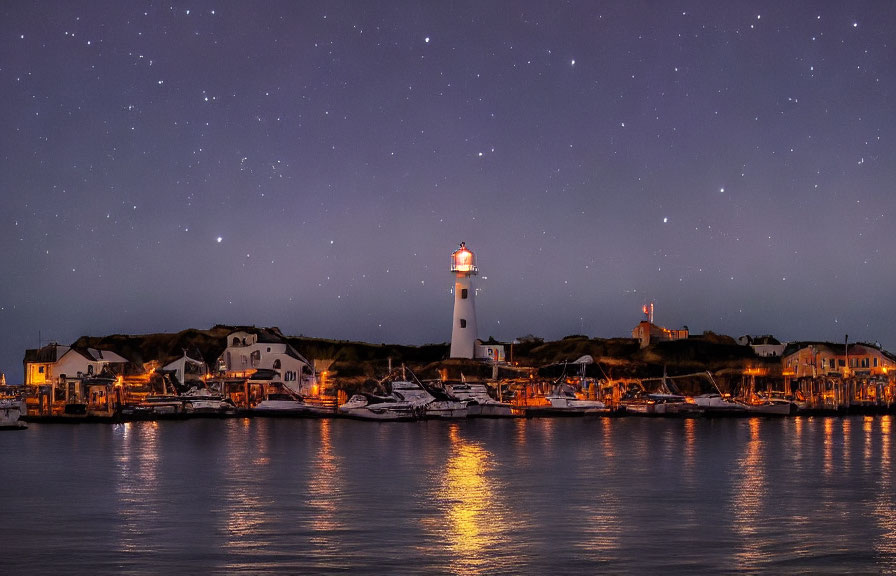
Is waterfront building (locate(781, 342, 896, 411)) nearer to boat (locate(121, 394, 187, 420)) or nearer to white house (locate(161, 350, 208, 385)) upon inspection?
white house (locate(161, 350, 208, 385))

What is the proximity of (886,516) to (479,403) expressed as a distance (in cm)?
7274

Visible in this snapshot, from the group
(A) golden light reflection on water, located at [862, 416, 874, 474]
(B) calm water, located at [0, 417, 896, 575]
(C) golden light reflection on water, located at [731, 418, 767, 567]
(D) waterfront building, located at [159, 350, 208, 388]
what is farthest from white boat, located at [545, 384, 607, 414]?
(C) golden light reflection on water, located at [731, 418, 767, 567]

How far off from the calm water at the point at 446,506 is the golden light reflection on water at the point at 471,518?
89mm

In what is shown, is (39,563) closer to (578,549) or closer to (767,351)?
(578,549)

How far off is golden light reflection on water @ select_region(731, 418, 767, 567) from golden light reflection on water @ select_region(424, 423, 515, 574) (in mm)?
5824

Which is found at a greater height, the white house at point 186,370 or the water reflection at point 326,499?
the white house at point 186,370

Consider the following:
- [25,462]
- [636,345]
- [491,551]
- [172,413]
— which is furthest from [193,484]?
[636,345]

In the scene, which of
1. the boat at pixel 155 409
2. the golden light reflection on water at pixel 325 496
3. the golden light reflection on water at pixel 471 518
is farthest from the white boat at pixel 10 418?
the golden light reflection on water at pixel 471 518

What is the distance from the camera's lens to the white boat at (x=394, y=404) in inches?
3649

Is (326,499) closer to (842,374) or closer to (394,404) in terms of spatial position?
(394,404)

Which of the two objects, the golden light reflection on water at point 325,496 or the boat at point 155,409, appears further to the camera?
the boat at point 155,409

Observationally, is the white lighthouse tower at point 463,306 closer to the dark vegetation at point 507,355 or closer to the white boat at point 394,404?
the dark vegetation at point 507,355

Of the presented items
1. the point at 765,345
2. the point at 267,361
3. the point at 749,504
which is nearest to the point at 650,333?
the point at 765,345

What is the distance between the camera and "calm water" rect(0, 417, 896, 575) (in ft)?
82.7
